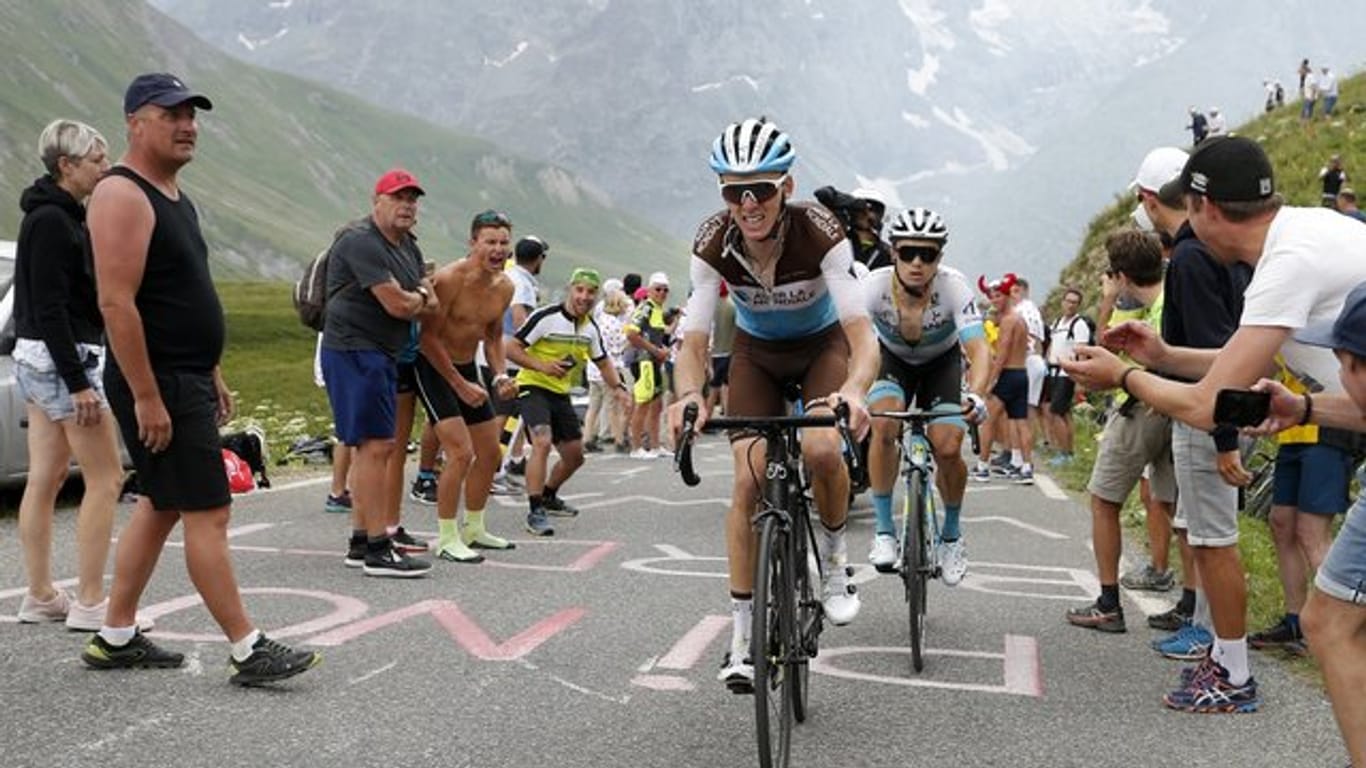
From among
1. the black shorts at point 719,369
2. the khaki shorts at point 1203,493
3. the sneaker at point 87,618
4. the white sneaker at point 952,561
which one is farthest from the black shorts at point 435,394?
the black shorts at point 719,369

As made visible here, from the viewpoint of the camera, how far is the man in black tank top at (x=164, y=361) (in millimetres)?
5191

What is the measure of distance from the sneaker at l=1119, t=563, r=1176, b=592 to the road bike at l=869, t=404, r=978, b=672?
1844 mm

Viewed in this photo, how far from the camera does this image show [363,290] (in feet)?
26.7

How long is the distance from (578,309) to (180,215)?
579 cm

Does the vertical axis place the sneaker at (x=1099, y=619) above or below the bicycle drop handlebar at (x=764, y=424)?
below

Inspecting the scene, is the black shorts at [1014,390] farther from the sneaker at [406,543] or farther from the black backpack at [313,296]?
the black backpack at [313,296]

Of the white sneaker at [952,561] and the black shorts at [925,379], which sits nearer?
the white sneaker at [952,561]

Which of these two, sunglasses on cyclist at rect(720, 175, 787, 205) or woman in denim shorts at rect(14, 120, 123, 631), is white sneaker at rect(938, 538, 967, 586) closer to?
sunglasses on cyclist at rect(720, 175, 787, 205)

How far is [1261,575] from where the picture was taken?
A: 8.46 m

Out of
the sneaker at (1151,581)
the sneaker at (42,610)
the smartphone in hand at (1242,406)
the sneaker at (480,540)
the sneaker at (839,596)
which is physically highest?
the smartphone in hand at (1242,406)

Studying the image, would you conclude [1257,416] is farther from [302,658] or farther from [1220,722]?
[302,658]

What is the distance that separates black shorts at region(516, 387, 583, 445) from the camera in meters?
10.9

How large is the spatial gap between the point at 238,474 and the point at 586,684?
23.3 feet

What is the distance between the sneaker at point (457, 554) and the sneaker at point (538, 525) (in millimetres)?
1339
